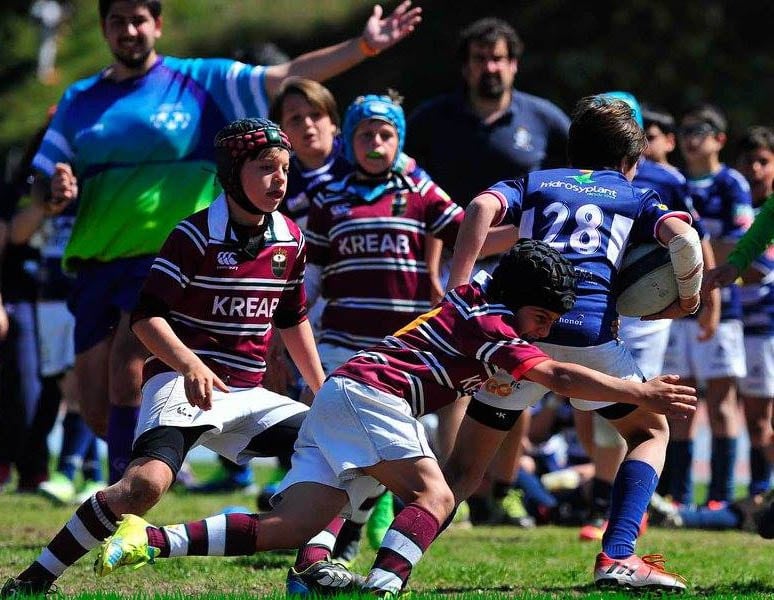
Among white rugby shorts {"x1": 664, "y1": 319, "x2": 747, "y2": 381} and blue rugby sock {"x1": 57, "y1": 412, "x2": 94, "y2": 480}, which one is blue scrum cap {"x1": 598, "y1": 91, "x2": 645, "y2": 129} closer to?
white rugby shorts {"x1": 664, "y1": 319, "x2": 747, "y2": 381}

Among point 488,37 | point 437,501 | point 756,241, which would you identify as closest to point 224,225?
point 437,501

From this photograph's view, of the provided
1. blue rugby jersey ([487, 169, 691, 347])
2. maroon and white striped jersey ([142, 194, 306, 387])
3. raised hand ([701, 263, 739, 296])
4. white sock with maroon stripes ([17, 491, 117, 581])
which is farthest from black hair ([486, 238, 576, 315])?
white sock with maroon stripes ([17, 491, 117, 581])

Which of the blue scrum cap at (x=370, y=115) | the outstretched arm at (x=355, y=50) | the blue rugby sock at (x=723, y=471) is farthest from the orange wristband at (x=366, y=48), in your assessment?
the blue rugby sock at (x=723, y=471)

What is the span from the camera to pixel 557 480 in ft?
33.8

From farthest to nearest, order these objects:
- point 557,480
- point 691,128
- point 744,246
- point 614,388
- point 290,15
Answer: point 290,15 → point 557,480 → point 691,128 → point 744,246 → point 614,388

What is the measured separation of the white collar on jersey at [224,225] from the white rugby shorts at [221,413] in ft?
1.85

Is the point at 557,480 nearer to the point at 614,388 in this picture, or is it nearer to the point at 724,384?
the point at 724,384

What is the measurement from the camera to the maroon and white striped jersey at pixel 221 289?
5516mm

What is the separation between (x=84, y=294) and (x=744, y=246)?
3.12 meters

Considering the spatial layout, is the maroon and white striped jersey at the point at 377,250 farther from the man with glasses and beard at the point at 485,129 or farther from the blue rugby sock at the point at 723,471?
the blue rugby sock at the point at 723,471

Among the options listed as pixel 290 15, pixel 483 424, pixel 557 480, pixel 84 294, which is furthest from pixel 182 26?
pixel 483 424

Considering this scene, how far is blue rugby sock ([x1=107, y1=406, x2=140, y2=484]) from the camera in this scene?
679cm

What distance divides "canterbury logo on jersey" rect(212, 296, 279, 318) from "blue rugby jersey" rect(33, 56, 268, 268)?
150cm

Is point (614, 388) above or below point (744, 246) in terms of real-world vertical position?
below
